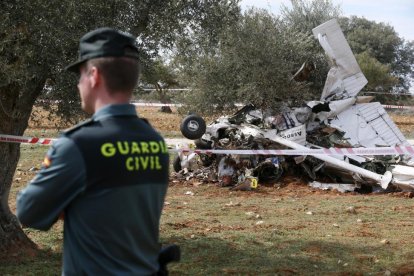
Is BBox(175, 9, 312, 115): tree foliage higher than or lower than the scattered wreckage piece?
higher

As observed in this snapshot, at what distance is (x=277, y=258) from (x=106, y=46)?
16.1 ft

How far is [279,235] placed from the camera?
8180mm

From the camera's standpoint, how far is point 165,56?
7.82 m

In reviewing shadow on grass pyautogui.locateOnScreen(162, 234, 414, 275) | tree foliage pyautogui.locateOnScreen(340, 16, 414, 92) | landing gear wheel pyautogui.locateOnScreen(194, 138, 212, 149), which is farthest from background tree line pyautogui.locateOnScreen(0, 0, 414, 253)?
tree foliage pyautogui.locateOnScreen(340, 16, 414, 92)

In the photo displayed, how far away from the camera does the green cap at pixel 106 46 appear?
248 centimetres

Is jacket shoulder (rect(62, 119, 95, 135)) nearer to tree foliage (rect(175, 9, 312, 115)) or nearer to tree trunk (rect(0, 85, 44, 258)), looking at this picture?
tree trunk (rect(0, 85, 44, 258))

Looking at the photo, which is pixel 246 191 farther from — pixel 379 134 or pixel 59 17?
pixel 59 17

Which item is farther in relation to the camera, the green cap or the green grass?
the green grass

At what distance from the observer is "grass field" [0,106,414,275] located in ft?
21.4

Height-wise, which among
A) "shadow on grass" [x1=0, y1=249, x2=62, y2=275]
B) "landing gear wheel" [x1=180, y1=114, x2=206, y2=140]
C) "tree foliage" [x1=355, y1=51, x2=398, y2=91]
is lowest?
"shadow on grass" [x1=0, y1=249, x2=62, y2=275]

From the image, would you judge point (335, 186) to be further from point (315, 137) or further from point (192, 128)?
point (192, 128)

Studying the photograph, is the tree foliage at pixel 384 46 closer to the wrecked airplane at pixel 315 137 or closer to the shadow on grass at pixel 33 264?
the wrecked airplane at pixel 315 137

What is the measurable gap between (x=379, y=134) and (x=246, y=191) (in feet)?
11.5

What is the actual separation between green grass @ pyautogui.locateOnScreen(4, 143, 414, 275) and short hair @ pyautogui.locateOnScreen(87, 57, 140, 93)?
4089 millimetres
